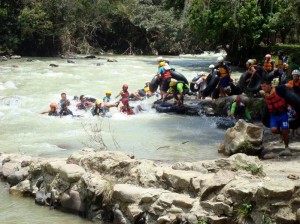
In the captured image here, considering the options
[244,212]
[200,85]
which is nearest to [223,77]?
[200,85]

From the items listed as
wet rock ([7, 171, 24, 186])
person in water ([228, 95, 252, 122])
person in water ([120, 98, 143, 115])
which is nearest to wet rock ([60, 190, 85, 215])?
wet rock ([7, 171, 24, 186])

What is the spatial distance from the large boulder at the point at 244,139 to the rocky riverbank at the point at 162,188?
95 centimetres

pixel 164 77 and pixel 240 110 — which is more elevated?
pixel 164 77

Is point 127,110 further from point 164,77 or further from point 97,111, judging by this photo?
point 164,77

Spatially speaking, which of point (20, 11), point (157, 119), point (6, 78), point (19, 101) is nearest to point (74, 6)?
point (20, 11)

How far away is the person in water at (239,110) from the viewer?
11448mm

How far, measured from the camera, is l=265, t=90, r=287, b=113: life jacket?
310 inches

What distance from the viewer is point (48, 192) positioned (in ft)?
21.8

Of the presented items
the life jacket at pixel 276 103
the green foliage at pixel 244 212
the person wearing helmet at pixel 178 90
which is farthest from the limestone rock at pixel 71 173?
the person wearing helmet at pixel 178 90

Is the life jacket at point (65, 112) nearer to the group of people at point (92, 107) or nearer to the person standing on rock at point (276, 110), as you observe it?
the group of people at point (92, 107)

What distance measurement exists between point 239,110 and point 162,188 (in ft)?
20.1

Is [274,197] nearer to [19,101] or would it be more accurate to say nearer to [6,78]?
[19,101]

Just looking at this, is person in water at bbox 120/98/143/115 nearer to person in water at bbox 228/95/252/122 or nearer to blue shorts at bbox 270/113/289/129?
person in water at bbox 228/95/252/122

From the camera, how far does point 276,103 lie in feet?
25.8
